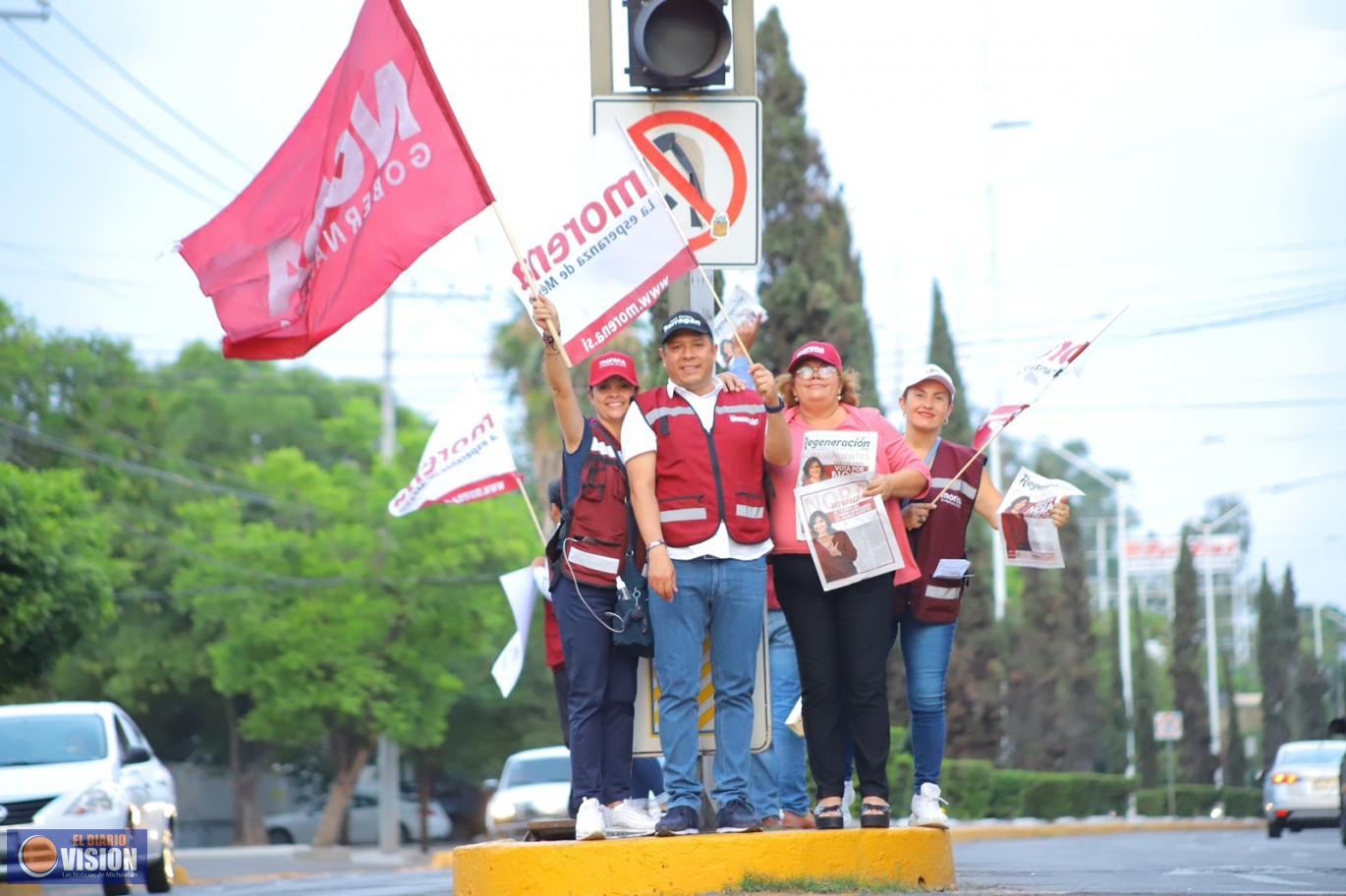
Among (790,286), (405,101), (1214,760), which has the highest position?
(790,286)

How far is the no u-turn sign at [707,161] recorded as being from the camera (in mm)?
9312

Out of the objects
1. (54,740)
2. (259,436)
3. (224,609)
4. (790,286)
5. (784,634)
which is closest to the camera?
(784,634)

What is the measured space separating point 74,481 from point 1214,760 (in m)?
38.1

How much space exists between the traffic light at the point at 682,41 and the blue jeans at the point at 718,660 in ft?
7.30

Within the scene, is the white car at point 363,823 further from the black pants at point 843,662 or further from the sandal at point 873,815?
the sandal at point 873,815

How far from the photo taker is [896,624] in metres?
9.04

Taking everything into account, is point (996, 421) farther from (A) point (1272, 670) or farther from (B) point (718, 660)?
(A) point (1272, 670)

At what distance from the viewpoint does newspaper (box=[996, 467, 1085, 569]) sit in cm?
912

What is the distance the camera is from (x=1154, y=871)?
12531 millimetres

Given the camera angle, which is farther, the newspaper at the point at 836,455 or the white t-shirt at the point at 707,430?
the newspaper at the point at 836,455

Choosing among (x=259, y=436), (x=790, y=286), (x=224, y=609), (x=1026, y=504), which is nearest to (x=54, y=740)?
(x=1026, y=504)

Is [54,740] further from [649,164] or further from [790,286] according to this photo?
[790,286]

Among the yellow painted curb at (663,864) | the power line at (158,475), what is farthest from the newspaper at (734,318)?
the power line at (158,475)

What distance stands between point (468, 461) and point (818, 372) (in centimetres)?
590
